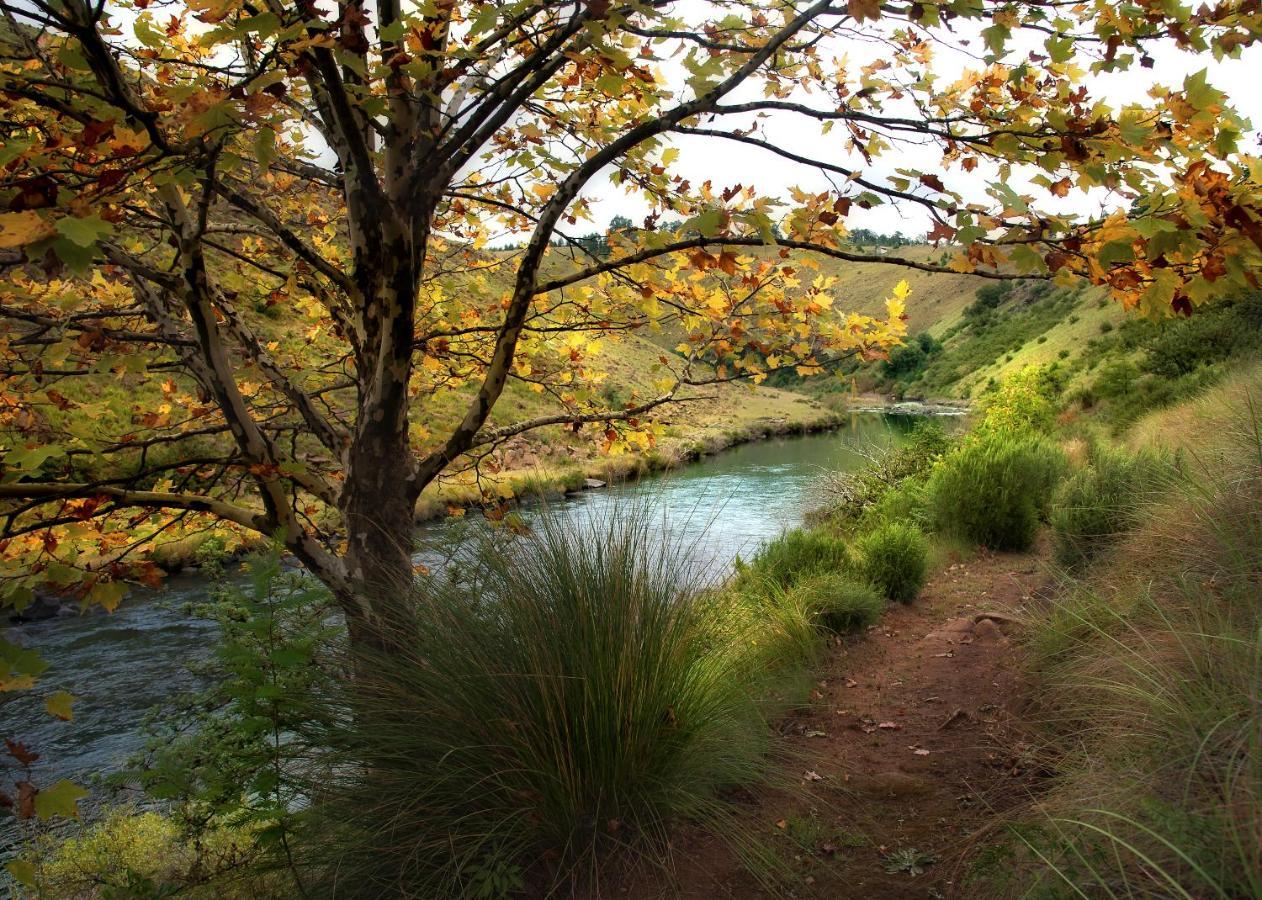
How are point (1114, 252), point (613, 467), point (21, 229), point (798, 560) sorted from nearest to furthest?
point (21, 229)
point (1114, 252)
point (613, 467)
point (798, 560)

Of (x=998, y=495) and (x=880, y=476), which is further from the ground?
(x=998, y=495)

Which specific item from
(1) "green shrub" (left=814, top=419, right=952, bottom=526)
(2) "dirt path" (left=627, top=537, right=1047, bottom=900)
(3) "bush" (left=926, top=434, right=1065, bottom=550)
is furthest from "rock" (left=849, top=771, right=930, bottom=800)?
(1) "green shrub" (left=814, top=419, right=952, bottom=526)

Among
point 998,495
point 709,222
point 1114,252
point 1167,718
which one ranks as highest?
point 709,222

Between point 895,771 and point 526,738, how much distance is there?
197 centimetres

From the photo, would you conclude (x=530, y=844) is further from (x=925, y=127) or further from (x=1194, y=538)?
(x=1194, y=538)

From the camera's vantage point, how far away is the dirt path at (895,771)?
103 inches

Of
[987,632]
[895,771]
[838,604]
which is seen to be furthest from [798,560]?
[895,771]

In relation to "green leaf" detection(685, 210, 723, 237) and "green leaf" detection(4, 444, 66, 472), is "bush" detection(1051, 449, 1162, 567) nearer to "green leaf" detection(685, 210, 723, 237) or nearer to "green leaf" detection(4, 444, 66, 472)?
"green leaf" detection(685, 210, 723, 237)

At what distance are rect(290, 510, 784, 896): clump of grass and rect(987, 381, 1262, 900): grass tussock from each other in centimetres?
110

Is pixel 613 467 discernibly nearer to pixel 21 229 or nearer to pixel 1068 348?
pixel 21 229

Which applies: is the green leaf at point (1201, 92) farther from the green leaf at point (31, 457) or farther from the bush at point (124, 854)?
the bush at point (124, 854)

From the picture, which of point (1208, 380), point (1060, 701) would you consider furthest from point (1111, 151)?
point (1208, 380)

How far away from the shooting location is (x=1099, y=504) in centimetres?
570

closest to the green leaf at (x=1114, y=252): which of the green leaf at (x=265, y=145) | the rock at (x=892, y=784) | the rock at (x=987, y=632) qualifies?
the green leaf at (x=265, y=145)
